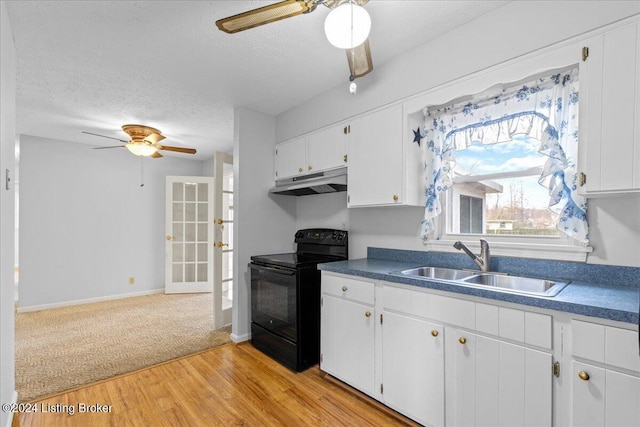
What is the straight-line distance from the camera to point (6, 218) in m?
1.74

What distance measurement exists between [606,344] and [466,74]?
1642mm

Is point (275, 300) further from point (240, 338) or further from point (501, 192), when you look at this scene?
point (501, 192)

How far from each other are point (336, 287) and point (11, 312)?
2176 millimetres

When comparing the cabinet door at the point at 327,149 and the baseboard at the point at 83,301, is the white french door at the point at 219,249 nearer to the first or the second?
the cabinet door at the point at 327,149

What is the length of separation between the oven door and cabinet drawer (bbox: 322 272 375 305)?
320 mm

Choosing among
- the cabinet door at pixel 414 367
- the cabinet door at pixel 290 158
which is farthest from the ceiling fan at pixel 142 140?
the cabinet door at pixel 414 367

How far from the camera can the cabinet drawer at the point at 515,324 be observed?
1.32 metres

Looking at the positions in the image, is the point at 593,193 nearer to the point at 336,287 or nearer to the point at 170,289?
the point at 336,287

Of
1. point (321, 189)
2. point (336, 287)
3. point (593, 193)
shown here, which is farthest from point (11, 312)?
point (593, 193)

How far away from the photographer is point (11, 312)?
6.45ft

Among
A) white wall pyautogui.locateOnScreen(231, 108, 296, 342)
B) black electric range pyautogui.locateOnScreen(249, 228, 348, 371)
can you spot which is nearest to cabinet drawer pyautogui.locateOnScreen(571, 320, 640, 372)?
black electric range pyautogui.locateOnScreen(249, 228, 348, 371)

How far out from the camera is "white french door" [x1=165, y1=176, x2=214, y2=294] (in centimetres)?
529

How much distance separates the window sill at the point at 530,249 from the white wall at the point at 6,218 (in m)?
2.73

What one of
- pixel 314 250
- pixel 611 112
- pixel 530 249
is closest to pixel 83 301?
pixel 314 250
